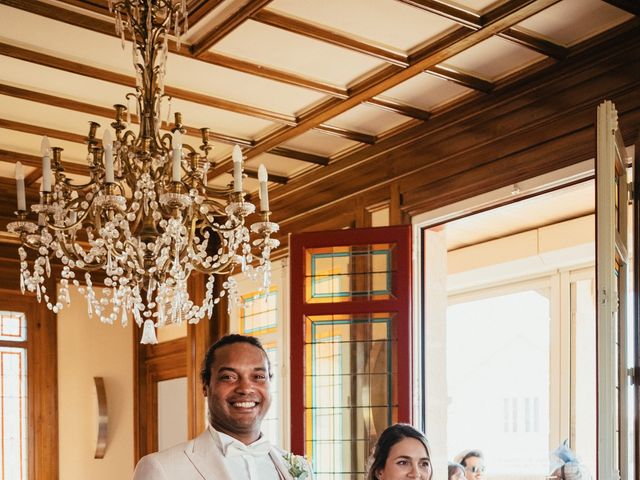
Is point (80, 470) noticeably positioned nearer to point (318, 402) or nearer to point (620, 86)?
point (318, 402)

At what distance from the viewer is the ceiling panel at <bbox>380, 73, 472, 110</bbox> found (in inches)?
214

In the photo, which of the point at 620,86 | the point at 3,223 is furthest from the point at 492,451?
the point at 620,86

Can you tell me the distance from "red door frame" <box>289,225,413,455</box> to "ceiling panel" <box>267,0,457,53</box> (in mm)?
1455

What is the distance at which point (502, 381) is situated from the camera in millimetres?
9570

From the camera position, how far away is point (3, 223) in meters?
7.72

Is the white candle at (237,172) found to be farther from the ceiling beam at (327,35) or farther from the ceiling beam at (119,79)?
the ceiling beam at (119,79)

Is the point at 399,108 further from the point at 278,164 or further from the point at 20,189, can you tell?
the point at 20,189

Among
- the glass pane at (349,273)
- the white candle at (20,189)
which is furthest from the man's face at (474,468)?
the white candle at (20,189)

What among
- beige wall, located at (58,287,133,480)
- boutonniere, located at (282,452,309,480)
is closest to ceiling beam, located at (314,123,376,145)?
boutonniere, located at (282,452,309,480)

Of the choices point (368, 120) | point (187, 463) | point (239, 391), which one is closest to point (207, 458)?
point (187, 463)

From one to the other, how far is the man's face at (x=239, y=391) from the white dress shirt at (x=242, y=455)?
2cm

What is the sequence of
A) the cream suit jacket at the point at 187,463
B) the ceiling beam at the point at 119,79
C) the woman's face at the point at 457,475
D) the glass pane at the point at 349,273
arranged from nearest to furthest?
the cream suit jacket at the point at 187,463
the ceiling beam at the point at 119,79
the glass pane at the point at 349,273
the woman's face at the point at 457,475

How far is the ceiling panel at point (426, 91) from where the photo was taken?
543 cm

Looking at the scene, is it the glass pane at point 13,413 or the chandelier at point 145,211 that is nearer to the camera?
the chandelier at point 145,211
